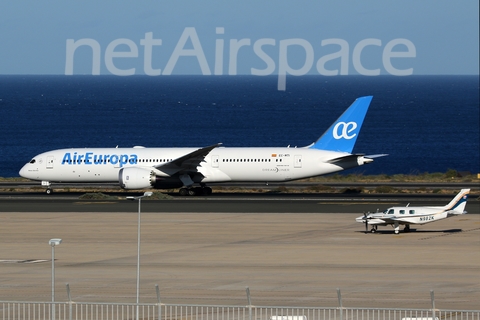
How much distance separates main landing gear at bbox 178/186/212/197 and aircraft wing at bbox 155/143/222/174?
1.82 metres

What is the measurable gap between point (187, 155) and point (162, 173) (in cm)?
262

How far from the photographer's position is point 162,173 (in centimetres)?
6675

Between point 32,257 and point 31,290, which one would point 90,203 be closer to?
point 32,257

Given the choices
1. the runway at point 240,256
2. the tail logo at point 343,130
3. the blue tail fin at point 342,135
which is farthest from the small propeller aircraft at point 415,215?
the tail logo at point 343,130

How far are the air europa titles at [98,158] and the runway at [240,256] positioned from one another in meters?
9.23

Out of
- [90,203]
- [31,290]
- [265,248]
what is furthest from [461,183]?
[31,290]

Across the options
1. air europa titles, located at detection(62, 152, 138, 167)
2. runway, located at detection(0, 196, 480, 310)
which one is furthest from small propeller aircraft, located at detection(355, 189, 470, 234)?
air europa titles, located at detection(62, 152, 138, 167)

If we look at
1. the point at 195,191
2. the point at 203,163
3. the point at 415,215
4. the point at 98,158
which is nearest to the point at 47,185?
the point at 98,158

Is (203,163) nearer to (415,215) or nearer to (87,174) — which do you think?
(87,174)

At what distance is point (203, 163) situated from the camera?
67.1 metres

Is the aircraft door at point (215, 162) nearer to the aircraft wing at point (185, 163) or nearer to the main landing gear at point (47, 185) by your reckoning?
the aircraft wing at point (185, 163)

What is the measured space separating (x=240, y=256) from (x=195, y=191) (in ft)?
97.8

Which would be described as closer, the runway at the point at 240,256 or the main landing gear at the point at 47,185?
the runway at the point at 240,256

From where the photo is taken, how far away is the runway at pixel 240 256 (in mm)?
30031
